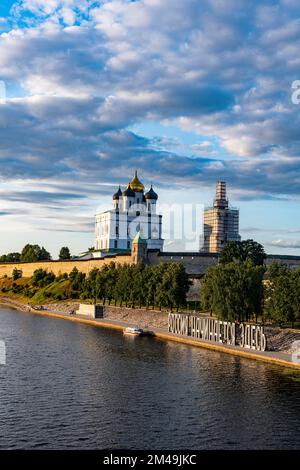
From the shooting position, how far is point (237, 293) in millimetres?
58844

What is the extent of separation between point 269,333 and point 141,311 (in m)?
27.2

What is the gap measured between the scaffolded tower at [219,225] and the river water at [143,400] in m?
123

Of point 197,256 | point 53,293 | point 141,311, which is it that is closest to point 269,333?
point 141,311

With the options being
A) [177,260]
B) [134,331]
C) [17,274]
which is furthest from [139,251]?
[17,274]

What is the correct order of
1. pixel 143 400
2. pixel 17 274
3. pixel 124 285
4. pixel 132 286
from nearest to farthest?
pixel 143 400 < pixel 132 286 < pixel 124 285 < pixel 17 274

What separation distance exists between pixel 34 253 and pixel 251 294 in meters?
122

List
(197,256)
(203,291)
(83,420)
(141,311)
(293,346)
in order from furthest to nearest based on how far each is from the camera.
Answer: (197,256) < (141,311) < (203,291) < (293,346) < (83,420)

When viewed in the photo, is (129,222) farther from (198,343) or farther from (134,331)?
(198,343)

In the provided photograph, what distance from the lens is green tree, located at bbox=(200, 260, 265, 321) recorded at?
5894 centimetres

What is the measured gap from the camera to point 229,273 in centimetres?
6194
